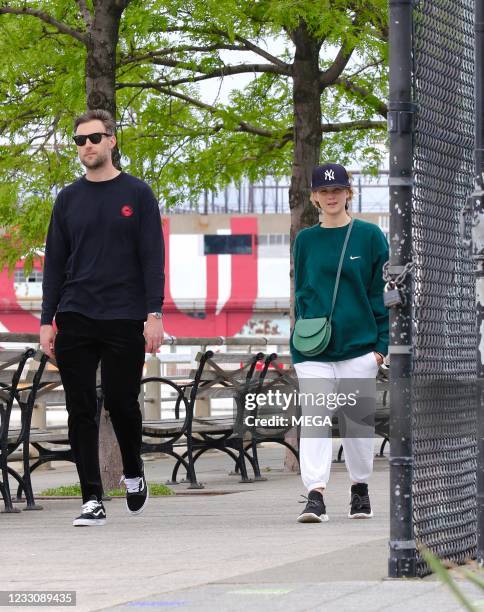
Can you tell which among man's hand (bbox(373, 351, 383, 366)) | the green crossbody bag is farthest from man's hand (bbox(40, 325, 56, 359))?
man's hand (bbox(373, 351, 383, 366))

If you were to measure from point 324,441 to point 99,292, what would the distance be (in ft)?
4.52

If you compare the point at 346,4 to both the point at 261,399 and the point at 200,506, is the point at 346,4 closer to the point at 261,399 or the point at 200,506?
the point at 261,399

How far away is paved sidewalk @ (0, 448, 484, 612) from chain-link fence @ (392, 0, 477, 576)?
0.34 m

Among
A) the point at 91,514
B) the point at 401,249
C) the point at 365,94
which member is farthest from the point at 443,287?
the point at 365,94

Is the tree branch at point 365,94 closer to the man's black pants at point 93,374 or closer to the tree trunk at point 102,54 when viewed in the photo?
the tree trunk at point 102,54

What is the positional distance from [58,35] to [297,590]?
329 inches

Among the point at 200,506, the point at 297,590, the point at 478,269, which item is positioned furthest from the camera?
the point at 200,506

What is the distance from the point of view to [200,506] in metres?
9.16

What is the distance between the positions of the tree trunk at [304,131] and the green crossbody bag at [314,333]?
5341 millimetres

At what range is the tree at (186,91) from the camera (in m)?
11.6

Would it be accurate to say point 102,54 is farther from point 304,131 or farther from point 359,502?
point 359,502

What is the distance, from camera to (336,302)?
7.59 metres

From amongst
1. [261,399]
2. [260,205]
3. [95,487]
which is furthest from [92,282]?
[260,205]

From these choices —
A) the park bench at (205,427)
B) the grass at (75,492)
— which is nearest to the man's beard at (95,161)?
the grass at (75,492)
